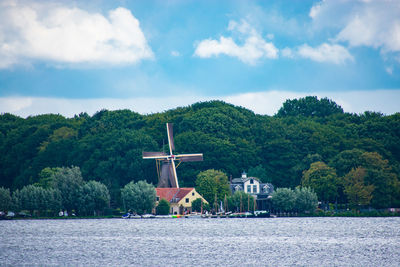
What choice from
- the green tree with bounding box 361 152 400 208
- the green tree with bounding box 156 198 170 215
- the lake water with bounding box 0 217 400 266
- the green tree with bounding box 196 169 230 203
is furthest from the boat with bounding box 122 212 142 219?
the green tree with bounding box 361 152 400 208

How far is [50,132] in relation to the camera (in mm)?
139000

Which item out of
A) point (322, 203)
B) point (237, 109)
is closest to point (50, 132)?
point (237, 109)

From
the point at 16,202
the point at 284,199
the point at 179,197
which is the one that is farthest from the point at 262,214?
the point at 16,202

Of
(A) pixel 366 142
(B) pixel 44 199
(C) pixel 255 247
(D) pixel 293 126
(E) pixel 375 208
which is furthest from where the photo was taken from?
(D) pixel 293 126

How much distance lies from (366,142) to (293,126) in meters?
16.2

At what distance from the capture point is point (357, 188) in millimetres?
98938

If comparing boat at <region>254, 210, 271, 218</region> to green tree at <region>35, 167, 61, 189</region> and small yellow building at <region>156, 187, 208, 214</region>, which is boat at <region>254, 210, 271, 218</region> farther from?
green tree at <region>35, 167, 61, 189</region>

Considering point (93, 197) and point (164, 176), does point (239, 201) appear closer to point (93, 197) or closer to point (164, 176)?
point (164, 176)

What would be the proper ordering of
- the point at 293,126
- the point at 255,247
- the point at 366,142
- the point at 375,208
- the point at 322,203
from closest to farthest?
the point at 255,247 → the point at 375,208 → the point at 322,203 → the point at 366,142 → the point at 293,126

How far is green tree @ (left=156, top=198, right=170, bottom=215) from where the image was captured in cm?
10350

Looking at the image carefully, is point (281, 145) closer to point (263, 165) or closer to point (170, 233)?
point (263, 165)

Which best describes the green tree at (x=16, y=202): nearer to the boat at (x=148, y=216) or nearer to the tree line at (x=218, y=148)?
the tree line at (x=218, y=148)

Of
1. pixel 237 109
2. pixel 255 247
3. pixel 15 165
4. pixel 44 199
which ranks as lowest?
pixel 255 247

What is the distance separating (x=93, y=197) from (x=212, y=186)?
66.5 feet
